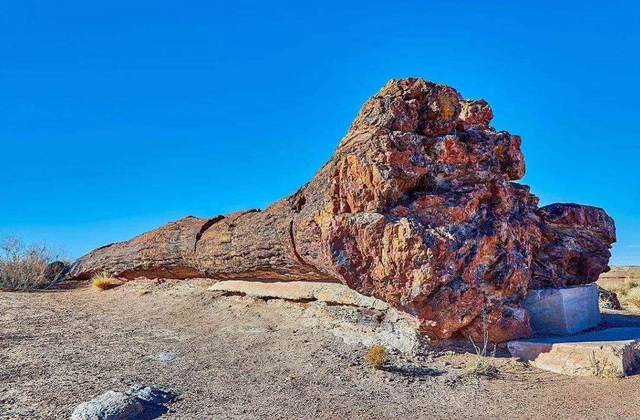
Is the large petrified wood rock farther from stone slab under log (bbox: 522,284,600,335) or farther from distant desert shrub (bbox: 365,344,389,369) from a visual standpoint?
distant desert shrub (bbox: 365,344,389,369)

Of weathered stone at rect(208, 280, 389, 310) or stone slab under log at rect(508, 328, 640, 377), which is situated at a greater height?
weathered stone at rect(208, 280, 389, 310)

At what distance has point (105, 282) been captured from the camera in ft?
→ 40.2

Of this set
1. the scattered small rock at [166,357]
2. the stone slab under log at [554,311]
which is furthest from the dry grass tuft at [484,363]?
the scattered small rock at [166,357]

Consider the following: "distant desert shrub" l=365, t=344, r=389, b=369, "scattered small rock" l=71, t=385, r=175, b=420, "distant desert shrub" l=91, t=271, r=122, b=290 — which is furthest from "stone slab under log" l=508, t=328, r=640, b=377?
"distant desert shrub" l=91, t=271, r=122, b=290

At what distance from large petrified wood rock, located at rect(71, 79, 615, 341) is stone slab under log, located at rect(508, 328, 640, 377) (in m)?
0.37

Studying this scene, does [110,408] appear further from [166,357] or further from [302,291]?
[302,291]

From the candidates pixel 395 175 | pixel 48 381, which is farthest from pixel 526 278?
pixel 48 381

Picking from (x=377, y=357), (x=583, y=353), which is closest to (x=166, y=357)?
(x=377, y=357)

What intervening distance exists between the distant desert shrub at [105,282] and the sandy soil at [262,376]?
3514mm

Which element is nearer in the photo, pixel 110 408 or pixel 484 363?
pixel 110 408

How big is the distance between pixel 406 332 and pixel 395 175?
1991 millimetres

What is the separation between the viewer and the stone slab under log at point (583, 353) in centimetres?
576

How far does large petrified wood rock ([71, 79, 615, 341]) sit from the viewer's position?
6.38m

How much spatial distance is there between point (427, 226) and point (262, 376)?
262 cm
